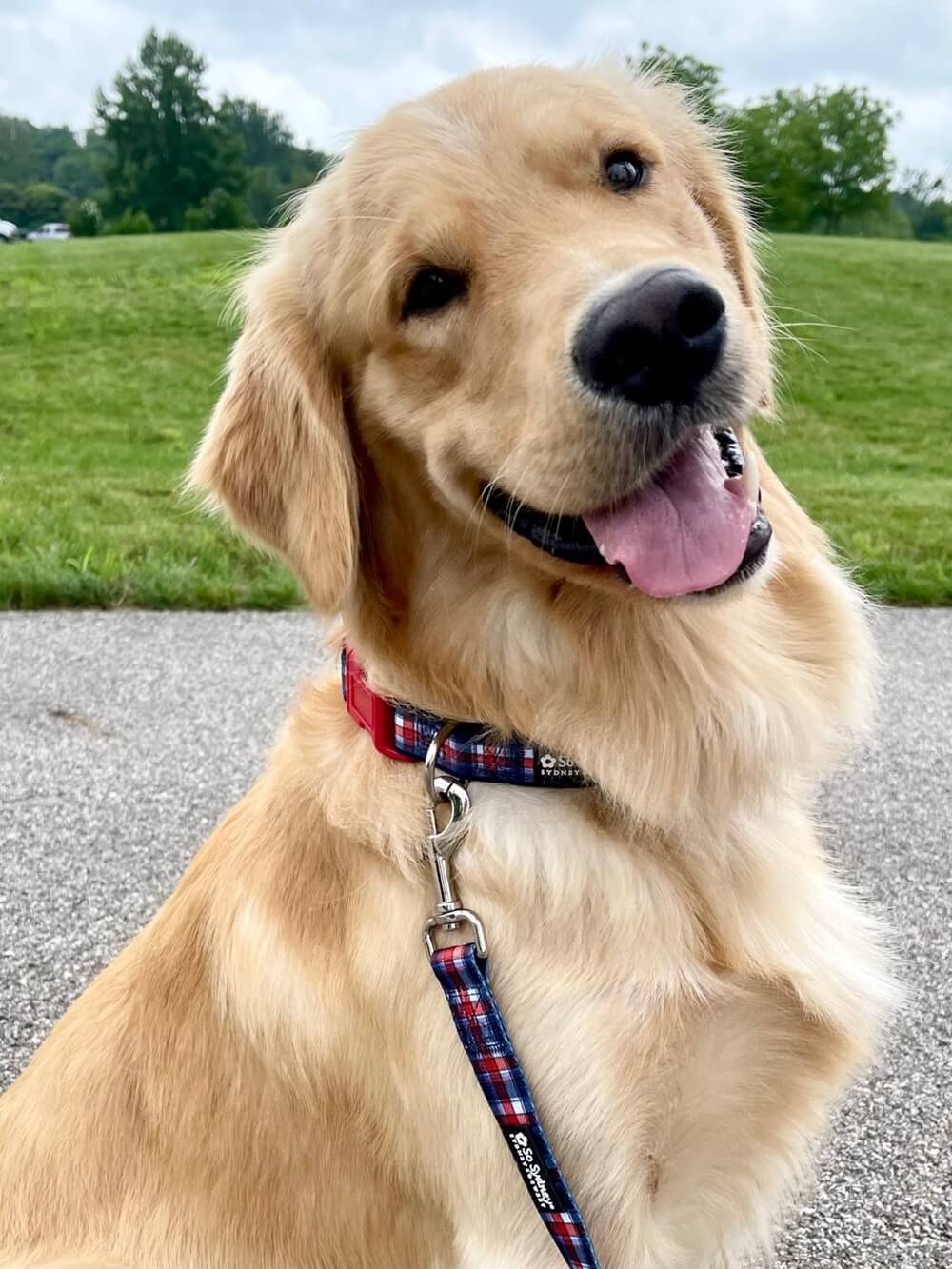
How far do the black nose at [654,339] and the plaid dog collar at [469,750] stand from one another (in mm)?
612

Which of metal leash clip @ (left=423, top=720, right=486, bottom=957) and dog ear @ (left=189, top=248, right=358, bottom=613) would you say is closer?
metal leash clip @ (left=423, top=720, right=486, bottom=957)

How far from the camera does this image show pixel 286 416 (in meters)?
2.07

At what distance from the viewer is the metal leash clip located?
1.65 m

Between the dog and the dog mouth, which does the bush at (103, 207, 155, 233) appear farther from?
the dog mouth

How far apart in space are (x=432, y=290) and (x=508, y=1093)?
1.33 metres

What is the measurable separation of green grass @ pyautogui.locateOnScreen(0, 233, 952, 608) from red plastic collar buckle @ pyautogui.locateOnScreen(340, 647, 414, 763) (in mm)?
1078

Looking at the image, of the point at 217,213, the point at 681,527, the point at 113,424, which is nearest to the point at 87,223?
the point at 217,213

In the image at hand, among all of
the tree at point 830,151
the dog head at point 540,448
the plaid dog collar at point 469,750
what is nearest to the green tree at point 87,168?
the tree at point 830,151

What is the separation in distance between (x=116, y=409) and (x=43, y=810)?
9.26 metres

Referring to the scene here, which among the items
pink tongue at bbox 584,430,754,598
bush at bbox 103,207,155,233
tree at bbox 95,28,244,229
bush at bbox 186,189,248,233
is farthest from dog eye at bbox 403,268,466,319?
tree at bbox 95,28,244,229

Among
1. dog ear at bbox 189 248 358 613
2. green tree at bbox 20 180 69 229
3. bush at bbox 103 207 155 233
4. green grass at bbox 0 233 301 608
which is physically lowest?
green tree at bbox 20 180 69 229

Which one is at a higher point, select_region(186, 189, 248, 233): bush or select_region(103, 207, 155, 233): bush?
select_region(186, 189, 248, 233): bush

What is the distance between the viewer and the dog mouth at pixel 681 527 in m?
1.74

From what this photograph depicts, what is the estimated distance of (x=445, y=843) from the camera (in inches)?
67.8
